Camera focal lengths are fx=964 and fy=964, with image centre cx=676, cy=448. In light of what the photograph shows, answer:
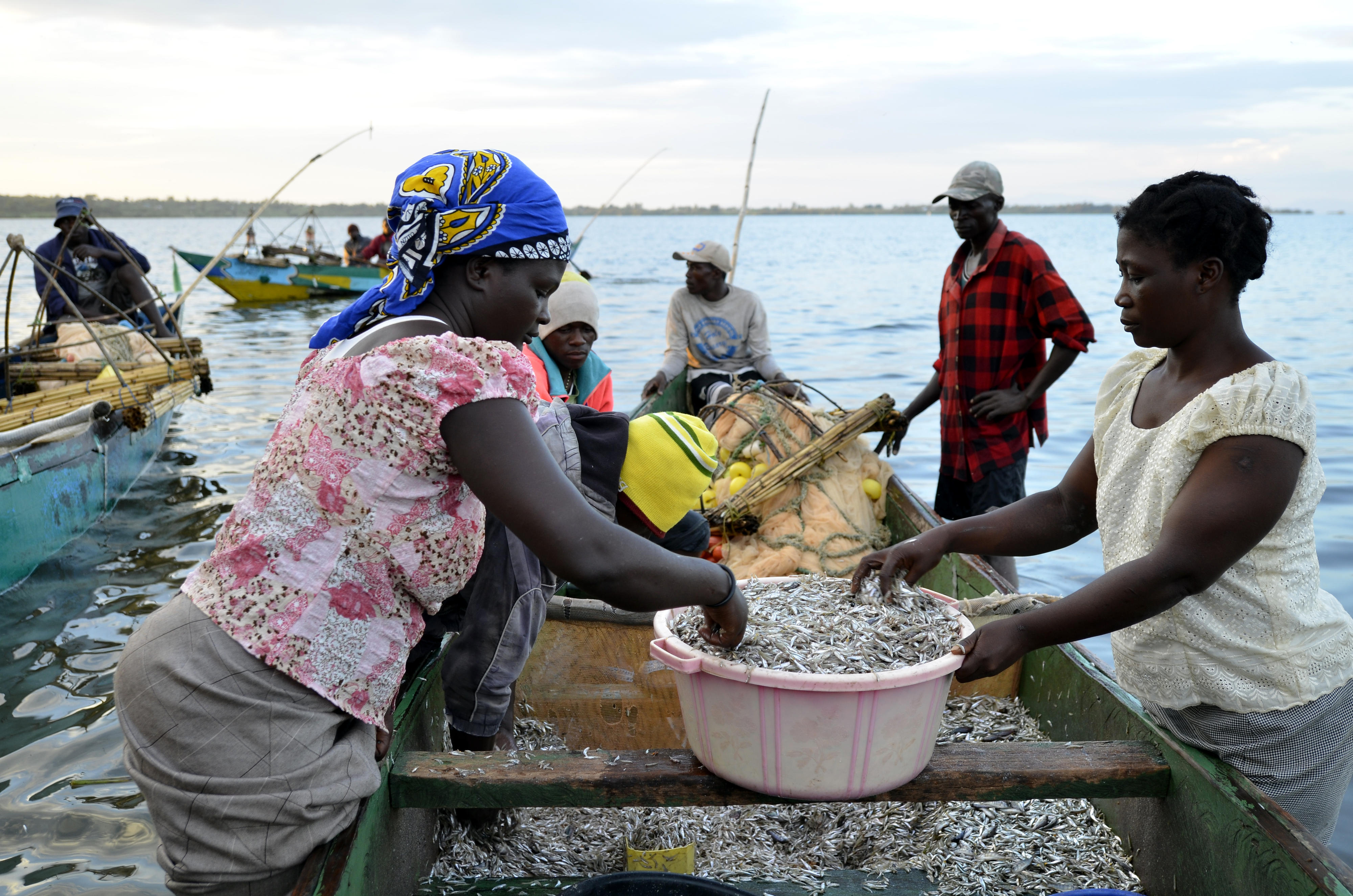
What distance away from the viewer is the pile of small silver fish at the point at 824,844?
2445mm

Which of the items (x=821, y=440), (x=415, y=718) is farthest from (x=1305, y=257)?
(x=415, y=718)

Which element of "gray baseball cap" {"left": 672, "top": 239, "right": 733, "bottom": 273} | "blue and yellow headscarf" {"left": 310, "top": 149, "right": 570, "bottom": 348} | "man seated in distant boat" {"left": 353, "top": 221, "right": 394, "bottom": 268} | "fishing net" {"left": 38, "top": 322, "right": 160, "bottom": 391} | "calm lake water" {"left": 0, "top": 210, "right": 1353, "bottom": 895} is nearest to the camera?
"blue and yellow headscarf" {"left": 310, "top": 149, "right": 570, "bottom": 348}

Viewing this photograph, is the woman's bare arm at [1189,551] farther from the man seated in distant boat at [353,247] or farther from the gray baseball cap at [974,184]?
the man seated in distant boat at [353,247]

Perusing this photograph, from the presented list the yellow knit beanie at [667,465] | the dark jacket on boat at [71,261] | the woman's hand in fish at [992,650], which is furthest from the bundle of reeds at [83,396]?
the woman's hand in fish at [992,650]

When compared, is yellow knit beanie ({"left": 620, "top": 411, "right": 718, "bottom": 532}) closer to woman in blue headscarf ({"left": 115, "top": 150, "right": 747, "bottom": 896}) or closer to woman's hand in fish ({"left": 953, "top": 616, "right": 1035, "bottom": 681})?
woman in blue headscarf ({"left": 115, "top": 150, "right": 747, "bottom": 896})

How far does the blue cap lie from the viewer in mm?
8266

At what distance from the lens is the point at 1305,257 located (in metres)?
48.9

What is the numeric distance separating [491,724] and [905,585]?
1094 millimetres

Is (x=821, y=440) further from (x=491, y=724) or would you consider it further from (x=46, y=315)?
(x=46, y=315)

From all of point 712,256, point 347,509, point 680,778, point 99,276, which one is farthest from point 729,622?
point 99,276

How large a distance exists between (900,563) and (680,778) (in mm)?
655

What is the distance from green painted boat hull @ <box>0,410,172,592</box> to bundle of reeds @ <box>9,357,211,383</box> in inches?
28.7

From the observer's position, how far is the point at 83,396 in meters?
6.68

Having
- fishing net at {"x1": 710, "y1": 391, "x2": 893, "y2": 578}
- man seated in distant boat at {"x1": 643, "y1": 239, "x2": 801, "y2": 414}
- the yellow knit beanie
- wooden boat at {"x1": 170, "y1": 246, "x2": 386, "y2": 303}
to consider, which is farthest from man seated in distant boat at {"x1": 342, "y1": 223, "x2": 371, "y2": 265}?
the yellow knit beanie
